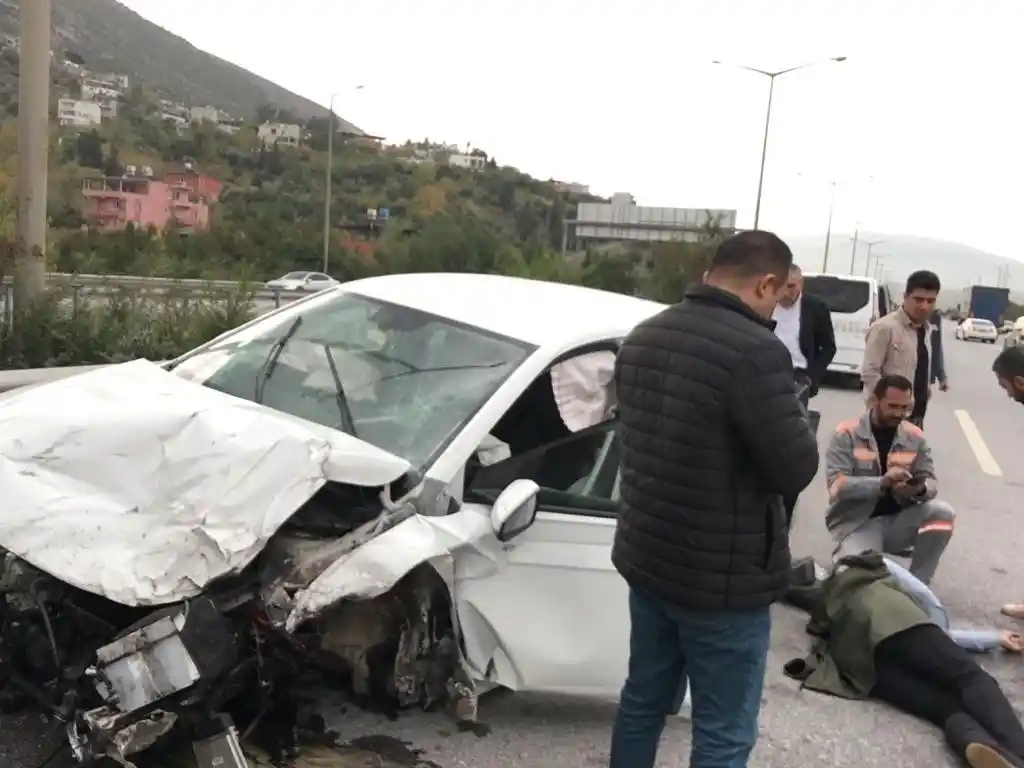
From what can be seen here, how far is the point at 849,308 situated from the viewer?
16.5 m

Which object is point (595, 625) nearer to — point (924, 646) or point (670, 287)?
point (924, 646)

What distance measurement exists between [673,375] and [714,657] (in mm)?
762

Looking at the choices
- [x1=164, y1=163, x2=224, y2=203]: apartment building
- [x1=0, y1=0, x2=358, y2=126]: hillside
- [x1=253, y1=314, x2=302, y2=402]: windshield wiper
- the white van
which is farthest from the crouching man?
[x1=0, y1=0, x2=358, y2=126]: hillside

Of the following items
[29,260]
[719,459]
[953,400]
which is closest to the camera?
[719,459]

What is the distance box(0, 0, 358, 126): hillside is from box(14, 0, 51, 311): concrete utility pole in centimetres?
10617

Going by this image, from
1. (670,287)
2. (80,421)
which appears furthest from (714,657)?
(670,287)

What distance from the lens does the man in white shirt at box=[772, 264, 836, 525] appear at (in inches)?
252

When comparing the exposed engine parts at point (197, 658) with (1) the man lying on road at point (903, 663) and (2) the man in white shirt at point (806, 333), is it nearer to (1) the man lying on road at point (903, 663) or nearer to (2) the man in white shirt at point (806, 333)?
(1) the man lying on road at point (903, 663)

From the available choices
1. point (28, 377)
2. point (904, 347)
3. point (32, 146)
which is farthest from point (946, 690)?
point (32, 146)

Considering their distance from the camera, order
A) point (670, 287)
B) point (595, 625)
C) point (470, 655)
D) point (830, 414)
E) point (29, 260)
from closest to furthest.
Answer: point (470, 655), point (595, 625), point (29, 260), point (830, 414), point (670, 287)

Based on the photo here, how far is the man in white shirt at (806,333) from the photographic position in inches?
252

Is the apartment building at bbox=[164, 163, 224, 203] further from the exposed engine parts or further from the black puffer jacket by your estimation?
the black puffer jacket

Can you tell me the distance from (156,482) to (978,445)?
35.2 feet

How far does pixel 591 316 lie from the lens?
434 centimetres
